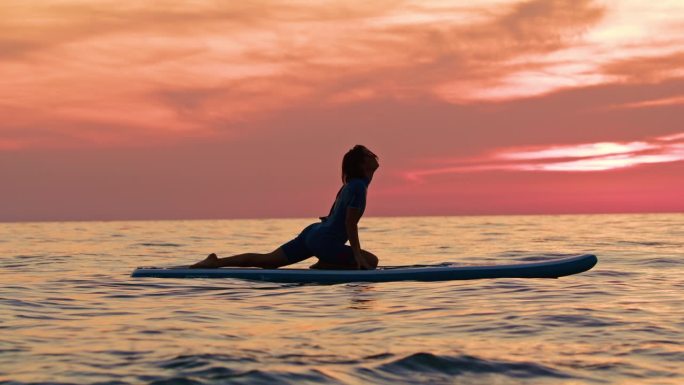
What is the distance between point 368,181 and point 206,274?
2588mm

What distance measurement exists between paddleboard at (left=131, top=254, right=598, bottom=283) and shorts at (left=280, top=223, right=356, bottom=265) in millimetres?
292

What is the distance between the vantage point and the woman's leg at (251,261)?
10.7 meters

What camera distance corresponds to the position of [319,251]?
1041cm

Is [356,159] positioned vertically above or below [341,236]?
above

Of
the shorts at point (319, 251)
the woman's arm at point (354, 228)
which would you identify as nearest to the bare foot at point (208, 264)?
the shorts at point (319, 251)

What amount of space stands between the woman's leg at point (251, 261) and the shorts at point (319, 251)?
0.33 ft

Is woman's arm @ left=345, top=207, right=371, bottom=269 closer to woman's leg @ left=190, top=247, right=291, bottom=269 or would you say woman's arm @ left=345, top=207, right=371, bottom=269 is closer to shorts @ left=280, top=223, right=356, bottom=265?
shorts @ left=280, top=223, right=356, bottom=265

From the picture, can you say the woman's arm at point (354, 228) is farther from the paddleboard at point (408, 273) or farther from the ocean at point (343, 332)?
the ocean at point (343, 332)

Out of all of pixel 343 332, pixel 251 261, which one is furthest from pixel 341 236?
pixel 343 332

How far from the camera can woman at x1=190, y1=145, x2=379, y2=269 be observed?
394 inches

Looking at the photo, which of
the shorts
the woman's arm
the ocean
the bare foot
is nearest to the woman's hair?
the woman's arm

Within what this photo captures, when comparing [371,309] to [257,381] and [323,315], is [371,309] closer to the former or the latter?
[323,315]

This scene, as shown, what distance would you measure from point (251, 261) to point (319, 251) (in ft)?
3.40

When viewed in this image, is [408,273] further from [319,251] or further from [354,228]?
[319,251]
